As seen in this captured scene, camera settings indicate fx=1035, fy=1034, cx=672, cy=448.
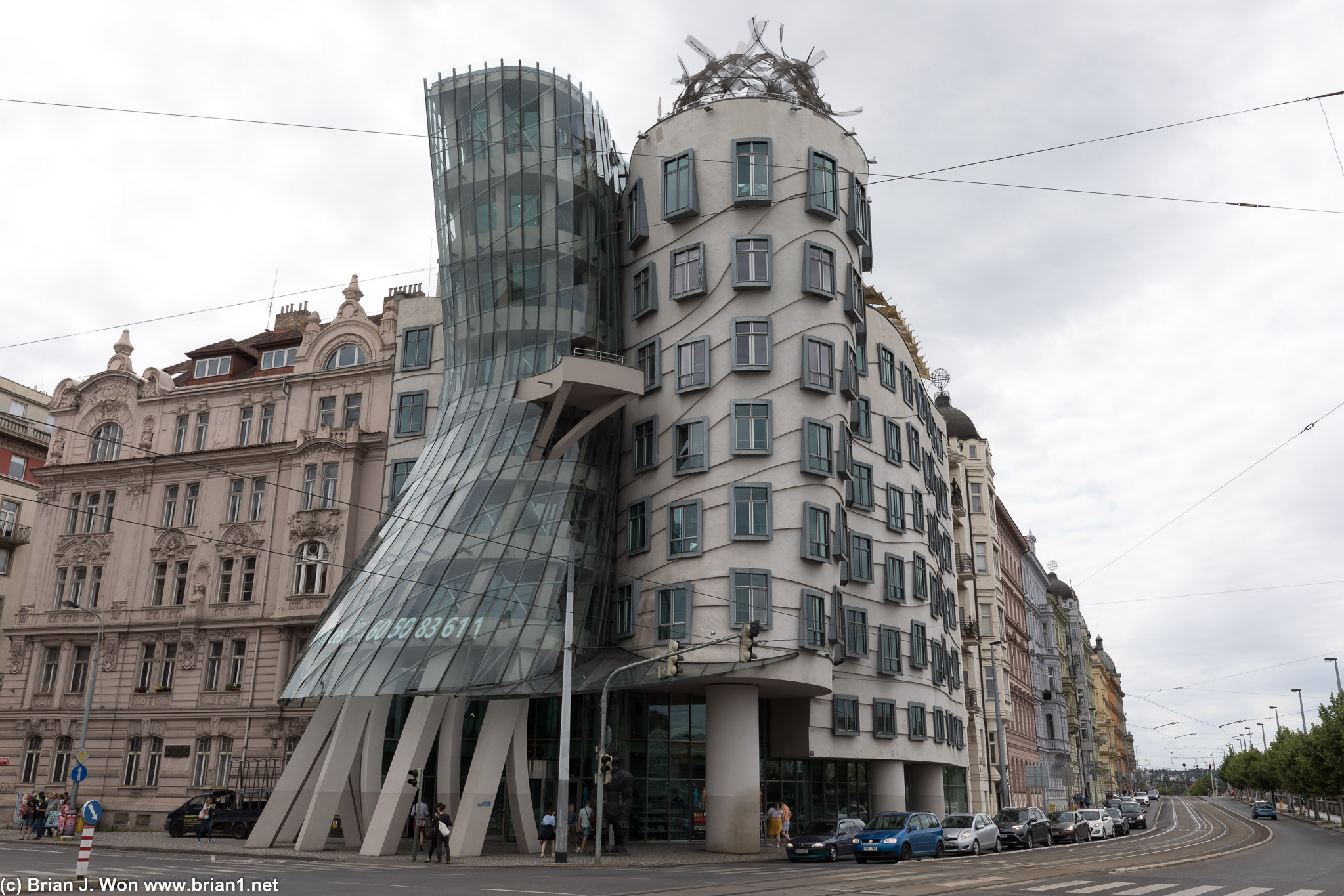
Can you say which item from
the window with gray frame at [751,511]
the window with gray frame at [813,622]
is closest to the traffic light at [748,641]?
the window with gray frame at [813,622]

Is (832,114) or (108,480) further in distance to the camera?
(108,480)

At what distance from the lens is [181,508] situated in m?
51.9

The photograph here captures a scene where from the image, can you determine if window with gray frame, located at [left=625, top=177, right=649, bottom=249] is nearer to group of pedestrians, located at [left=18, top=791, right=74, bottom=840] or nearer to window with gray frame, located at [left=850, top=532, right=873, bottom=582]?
window with gray frame, located at [left=850, top=532, right=873, bottom=582]

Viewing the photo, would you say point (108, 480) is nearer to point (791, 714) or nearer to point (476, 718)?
point (476, 718)

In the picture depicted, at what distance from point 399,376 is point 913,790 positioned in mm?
32217

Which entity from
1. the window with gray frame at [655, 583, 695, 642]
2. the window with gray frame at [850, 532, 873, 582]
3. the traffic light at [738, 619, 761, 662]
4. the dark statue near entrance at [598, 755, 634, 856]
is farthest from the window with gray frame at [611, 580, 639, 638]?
the traffic light at [738, 619, 761, 662]

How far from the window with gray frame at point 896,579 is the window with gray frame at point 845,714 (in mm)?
5625

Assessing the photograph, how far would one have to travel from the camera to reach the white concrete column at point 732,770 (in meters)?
34.8

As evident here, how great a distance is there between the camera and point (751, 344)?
127 ft

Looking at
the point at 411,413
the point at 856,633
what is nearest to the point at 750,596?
the point at 856,633

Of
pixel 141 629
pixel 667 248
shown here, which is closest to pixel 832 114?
pixel 667 248

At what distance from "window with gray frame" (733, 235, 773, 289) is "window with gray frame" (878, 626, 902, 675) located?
16.8m

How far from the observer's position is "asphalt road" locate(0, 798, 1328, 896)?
19.1 meters

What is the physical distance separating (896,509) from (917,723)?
9.84 m
